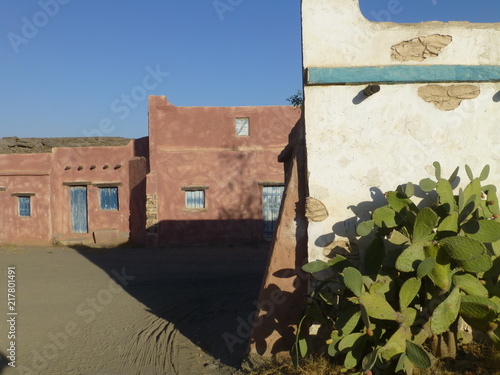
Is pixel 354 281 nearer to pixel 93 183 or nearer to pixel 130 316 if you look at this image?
pixel 130 316

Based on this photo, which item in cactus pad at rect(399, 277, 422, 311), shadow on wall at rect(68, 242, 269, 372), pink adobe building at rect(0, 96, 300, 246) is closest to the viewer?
cactus pad at rect(399, 277, 422, 311)

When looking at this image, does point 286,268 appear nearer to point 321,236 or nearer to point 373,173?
point 321,236

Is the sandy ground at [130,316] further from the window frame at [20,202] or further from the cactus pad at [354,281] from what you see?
the window frame at [20,202]

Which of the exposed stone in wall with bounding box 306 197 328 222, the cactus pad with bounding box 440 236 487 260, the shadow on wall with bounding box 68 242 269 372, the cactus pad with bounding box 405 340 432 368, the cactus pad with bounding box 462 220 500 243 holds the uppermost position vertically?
the exposed stone in wall with bounding box 306 197 328 222

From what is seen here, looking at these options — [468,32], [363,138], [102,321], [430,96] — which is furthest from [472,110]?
[102,321]

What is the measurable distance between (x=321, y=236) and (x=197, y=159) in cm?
1339

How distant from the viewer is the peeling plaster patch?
4812 mm

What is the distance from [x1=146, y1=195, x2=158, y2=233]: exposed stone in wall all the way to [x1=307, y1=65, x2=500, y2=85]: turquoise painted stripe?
44.0ft

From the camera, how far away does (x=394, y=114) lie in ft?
15.9

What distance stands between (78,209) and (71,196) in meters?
0.61

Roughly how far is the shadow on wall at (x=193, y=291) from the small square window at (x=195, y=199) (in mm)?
1936

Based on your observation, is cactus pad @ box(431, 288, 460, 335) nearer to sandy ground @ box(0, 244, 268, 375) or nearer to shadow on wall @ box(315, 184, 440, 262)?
shadow on wall @ box(315, 184, 440, 262)

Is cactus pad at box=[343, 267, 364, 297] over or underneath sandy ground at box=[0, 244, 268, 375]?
over

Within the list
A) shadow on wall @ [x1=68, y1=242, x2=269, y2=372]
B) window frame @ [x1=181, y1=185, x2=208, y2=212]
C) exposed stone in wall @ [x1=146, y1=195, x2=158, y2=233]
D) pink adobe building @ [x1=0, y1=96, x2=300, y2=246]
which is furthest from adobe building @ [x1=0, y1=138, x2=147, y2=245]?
shadow on wall @ [x1=68, y1=242, x2=269, y2=372]
